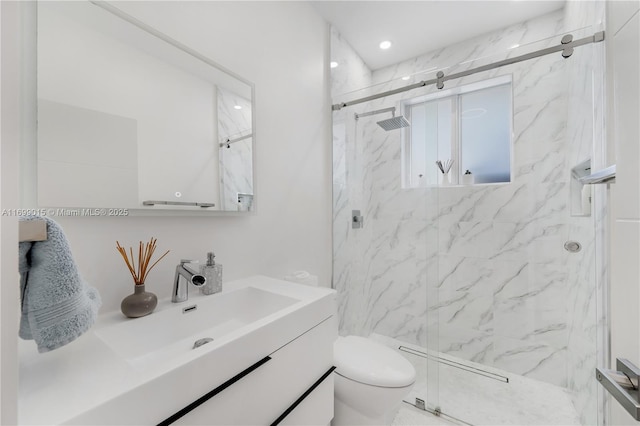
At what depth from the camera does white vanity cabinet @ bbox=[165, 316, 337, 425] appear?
62cm

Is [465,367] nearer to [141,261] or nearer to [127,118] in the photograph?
[141,261]

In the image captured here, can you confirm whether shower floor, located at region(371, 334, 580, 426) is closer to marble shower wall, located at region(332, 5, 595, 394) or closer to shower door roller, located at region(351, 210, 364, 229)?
marble shower wall, located at region(332, 5, 595, 394)

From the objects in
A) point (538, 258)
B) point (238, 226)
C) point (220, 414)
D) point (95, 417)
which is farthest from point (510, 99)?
point (95, 417)

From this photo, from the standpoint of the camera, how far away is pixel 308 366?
0.93 m

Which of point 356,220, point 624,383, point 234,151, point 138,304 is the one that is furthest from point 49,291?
point 356,220

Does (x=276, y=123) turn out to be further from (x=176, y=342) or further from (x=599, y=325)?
(x=599, y=325)

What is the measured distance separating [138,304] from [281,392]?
531 mm

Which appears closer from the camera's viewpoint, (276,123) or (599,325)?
(599,325)

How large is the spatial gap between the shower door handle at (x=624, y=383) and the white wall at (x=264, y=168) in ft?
3.06

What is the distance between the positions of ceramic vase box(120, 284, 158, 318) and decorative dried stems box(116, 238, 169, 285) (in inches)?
1.4

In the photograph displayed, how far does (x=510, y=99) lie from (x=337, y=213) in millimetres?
1533

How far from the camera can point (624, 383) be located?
0.50m

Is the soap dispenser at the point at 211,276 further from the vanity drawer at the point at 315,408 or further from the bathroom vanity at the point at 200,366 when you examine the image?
the vanity drawer at the point at 315,408

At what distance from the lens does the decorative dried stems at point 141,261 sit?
0.88 metres
